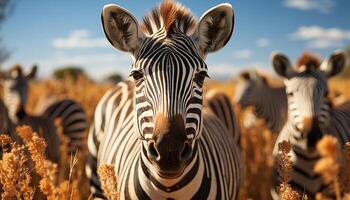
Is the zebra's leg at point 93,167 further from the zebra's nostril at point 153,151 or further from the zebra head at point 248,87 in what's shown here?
the zebra head at point 248,87

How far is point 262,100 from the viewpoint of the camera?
35.2 feet

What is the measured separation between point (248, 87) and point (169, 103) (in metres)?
9.65

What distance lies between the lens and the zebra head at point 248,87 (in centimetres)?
1116

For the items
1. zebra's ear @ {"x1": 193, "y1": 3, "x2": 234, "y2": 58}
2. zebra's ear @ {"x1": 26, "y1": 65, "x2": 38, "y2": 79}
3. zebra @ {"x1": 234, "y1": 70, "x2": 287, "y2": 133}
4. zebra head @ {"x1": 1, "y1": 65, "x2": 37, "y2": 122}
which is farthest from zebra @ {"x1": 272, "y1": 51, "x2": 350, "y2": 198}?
zebra's ear @ {"x1": 26, "y1": 65, "x2": 38, "y2": 79}

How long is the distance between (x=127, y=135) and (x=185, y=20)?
4.23 ft

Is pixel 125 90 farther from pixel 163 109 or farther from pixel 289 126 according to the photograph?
pixel 163 109

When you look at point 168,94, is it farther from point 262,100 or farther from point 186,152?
point 262,100

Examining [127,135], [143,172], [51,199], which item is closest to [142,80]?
[143,172]

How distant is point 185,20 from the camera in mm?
2887

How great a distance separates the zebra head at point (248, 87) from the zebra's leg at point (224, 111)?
547cm

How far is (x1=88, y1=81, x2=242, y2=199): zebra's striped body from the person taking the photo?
8.24 ft

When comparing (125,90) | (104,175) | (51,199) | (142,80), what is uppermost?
(125,90)

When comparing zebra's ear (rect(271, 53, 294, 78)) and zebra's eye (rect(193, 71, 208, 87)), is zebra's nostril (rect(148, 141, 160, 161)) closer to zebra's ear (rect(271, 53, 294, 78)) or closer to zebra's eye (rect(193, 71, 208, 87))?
zebra's eye (rect(193, 71, 208, 87))

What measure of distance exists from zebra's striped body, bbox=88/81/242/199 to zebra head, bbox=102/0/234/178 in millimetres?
167
